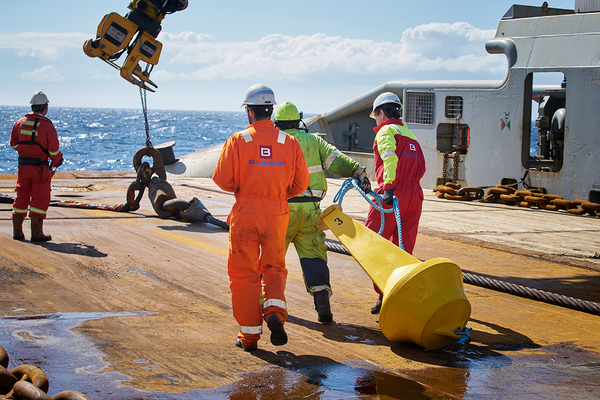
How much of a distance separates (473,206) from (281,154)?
8.44m

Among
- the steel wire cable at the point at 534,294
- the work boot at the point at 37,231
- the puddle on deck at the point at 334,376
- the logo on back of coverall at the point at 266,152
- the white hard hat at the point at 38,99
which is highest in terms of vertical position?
the white hard hat at the point at 38,99

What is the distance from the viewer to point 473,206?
37.6ft

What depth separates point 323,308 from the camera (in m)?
4.36

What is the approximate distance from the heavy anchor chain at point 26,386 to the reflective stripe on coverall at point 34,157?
4.75 meters

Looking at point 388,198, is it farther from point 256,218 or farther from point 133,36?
point 133,36

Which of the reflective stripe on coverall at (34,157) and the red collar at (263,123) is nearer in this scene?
the red collar at (263,123)

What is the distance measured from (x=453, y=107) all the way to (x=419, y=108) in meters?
1.15

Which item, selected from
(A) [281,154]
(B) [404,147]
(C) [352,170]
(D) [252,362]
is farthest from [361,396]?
(B) [404,147]

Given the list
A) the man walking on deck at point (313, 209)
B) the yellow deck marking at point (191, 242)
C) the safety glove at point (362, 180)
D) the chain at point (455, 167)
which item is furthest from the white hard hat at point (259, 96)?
the chain at point (455, 167)

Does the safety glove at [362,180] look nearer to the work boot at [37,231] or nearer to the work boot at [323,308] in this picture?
the work boot at [323,308]

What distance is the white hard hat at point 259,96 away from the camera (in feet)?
12.8

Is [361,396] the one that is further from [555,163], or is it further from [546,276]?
[555,163]

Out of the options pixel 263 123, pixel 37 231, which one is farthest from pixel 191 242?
pixel 263 123

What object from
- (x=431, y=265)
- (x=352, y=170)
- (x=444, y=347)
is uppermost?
(x=352, y=170)
